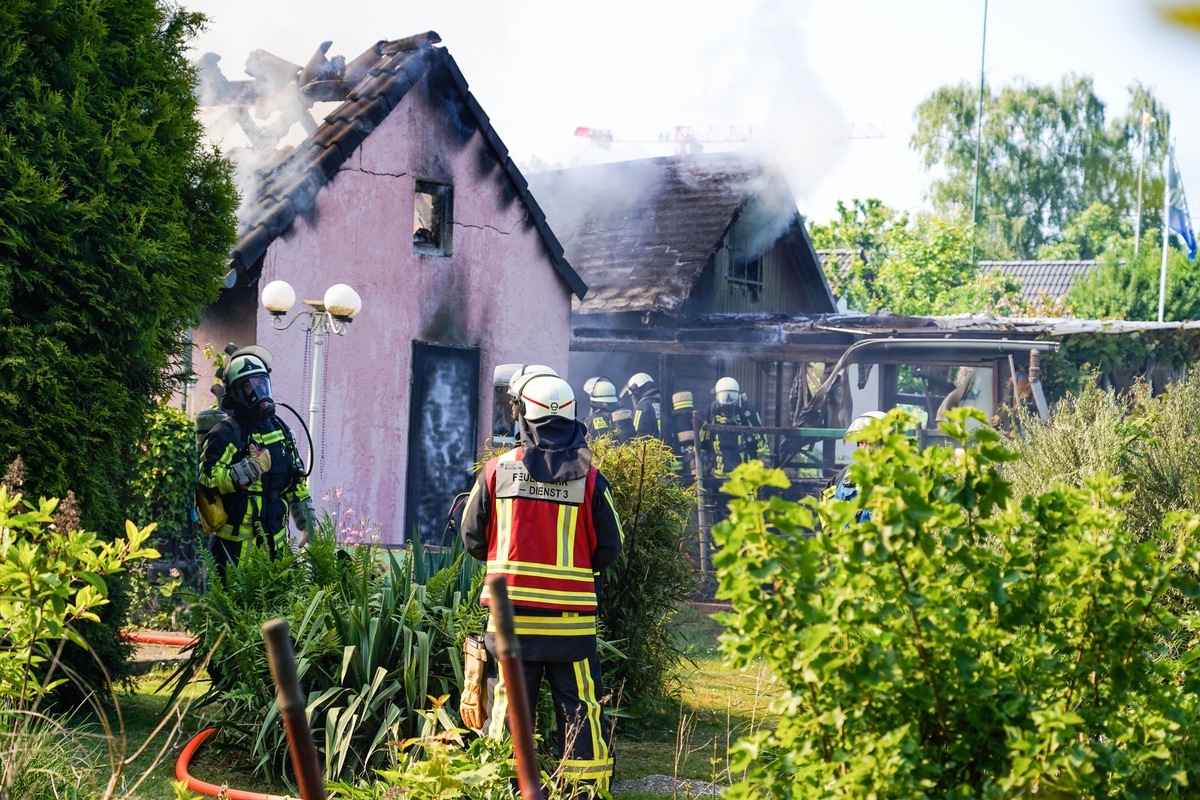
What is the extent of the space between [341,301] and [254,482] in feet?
13.2

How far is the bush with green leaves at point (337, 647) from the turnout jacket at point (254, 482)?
1.33 meters

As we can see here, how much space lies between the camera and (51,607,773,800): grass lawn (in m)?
5.79

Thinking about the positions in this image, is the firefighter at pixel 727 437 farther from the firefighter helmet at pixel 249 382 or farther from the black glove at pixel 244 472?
the black glove at pixel 244 472

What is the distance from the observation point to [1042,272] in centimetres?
5428

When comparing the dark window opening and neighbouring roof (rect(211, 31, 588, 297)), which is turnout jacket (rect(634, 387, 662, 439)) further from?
the dark window opening

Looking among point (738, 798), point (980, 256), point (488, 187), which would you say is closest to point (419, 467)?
point (488, 187)

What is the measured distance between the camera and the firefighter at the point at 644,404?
16.7m

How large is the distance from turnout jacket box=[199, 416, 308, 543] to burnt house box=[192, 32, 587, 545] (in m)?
5.29

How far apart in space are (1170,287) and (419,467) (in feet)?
104

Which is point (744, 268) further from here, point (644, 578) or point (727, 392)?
point (644, 578)

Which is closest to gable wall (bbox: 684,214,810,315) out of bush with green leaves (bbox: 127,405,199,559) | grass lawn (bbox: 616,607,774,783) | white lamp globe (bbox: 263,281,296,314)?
white lamp globe (bbox: 263,281,296,314)

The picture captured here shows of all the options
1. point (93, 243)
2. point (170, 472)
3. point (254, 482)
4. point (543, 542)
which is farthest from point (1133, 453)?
point (170, 472)

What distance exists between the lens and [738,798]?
2775mm

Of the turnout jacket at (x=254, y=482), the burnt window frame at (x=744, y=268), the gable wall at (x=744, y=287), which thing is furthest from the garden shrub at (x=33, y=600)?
the burnt window frame at (x=744, y=268)
